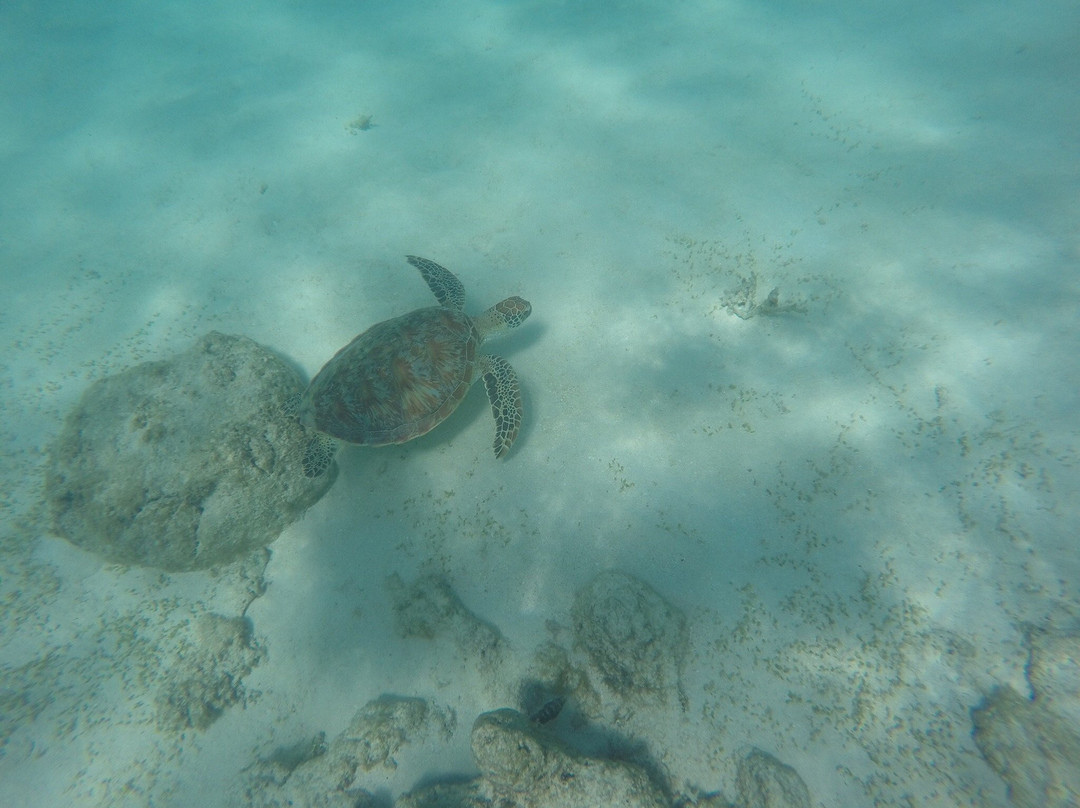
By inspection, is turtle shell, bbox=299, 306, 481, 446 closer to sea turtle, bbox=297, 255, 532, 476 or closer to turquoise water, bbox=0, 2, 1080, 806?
sea turtle, bbox=297, 255, 532, 476

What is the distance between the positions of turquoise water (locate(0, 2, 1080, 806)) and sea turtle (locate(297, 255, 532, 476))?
1.69 feet

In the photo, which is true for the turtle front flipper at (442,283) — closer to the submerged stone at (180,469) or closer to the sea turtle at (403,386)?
the sea turtle at (403,386)

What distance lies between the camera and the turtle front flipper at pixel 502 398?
5.16 meters

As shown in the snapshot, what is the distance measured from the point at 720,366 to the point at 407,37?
46.8 feet

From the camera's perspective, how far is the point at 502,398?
17.7 ft

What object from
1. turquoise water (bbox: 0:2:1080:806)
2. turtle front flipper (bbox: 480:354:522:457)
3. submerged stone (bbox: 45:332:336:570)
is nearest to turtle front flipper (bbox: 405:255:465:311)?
turquoise water (bbox: 0:2:1080:806)

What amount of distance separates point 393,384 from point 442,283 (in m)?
2.17

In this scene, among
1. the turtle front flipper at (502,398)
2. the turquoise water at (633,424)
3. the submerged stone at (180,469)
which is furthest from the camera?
the turtle front flipper at (502,398)

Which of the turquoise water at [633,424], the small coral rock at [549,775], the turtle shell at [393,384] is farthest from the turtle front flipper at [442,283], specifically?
the small coral rock at [549,775]

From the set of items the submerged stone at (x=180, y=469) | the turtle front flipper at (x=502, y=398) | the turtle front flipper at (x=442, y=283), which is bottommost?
the submerged stone at (x=180, y=469)

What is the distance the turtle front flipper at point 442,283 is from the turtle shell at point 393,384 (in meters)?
0.85

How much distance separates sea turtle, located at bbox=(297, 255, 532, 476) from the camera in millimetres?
5012

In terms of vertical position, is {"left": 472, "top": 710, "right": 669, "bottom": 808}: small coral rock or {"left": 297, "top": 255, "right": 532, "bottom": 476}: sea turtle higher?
{"left": 297, "top": 255, "right": 532, "bottom": 476}: sea turtle

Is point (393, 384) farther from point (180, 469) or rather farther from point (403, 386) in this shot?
point (180, 469)
